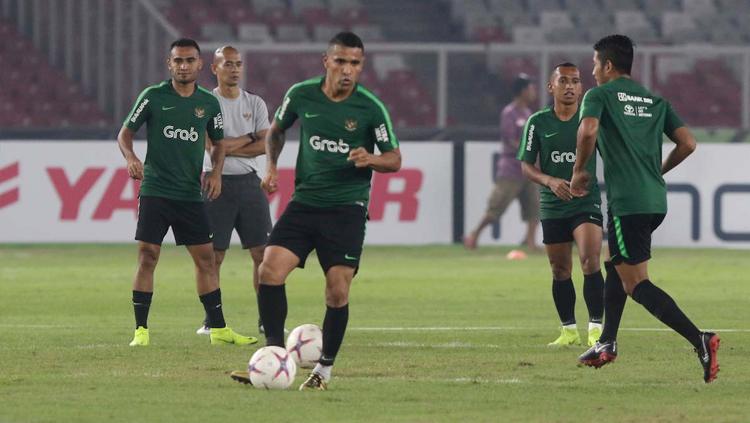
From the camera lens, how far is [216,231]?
13477 mm

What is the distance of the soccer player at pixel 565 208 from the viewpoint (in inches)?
496

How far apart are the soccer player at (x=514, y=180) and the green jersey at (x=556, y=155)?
1006 centimetres

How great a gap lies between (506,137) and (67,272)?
6.23 metres

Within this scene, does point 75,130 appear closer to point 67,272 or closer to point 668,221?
point 67,272

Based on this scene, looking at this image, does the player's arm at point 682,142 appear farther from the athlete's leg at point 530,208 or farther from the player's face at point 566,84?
the athlete's leg at point 530,208

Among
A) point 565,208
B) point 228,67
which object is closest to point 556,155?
point 565,208

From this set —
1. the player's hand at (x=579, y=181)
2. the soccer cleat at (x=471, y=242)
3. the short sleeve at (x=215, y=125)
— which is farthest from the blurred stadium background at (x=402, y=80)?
the player's hand at (x=579, y=181)

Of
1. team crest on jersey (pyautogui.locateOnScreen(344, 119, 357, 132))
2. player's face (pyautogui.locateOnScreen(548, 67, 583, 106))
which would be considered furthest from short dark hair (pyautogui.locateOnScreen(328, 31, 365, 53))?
player's face (pyautogui.locateOnScreen(548, 67, 583, 106))

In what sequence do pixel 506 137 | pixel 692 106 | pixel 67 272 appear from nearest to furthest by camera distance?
pixel 67 272, pixel 506 137, pixel 692 106

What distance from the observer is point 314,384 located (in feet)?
32.1

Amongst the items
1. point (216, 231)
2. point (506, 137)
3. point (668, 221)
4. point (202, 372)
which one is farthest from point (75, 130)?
point (202, 372)

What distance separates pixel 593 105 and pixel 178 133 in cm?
327

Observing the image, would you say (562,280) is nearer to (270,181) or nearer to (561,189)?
(561,189)

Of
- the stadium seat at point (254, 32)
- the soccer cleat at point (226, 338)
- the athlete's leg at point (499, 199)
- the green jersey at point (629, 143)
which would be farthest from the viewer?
the stadium seat at point (254, 32)
